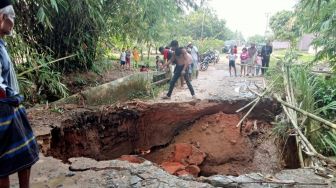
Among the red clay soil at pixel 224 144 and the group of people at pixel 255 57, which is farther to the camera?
the group of people at pixel 255 57

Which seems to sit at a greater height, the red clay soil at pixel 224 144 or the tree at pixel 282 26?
the tree at pixel 282 26

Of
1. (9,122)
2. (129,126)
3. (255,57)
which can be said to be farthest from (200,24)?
(9,122)

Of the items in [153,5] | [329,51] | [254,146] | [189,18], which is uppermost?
[189,18]

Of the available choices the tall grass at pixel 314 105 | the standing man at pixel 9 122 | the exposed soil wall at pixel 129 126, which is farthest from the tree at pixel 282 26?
the standing man at pixel 9 122

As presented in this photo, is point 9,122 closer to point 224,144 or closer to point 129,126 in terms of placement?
point 129,126

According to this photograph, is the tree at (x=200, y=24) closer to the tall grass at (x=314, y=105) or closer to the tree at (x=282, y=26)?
the tree at (x=282, y=26)

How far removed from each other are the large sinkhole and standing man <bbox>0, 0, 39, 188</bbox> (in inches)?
133

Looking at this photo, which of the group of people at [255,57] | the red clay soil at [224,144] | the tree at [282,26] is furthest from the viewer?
the tree at [282,26]

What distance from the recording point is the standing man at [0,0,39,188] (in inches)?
81.2

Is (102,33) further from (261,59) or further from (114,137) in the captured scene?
(261,59)

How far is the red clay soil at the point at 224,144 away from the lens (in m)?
6.35

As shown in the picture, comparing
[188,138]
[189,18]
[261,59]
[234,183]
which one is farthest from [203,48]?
[234,183]

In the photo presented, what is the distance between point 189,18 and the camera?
1196 inches

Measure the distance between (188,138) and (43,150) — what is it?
3658 millimetres
